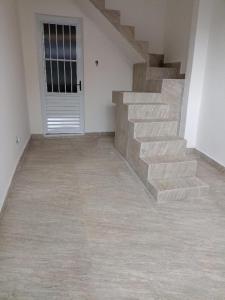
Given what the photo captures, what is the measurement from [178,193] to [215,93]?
5.32 ft

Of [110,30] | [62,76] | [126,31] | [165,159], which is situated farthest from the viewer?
[62,76]

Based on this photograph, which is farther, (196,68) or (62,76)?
(62,76)

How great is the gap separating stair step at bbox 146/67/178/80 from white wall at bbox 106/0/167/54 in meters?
0.84

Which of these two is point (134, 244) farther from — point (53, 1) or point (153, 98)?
point (53, 1)

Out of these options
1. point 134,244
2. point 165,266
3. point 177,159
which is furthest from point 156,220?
point 177,159

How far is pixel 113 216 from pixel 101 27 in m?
3.49

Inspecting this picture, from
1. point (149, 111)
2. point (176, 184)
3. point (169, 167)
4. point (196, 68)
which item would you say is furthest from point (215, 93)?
point (176, 184)

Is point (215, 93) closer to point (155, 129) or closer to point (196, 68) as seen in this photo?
point (196, 68)

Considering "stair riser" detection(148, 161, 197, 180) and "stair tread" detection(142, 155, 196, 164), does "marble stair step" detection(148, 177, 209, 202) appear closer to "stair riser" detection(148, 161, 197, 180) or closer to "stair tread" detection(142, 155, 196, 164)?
"stair riser" detection(148, 161, 197, 180)

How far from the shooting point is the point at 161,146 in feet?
9.27

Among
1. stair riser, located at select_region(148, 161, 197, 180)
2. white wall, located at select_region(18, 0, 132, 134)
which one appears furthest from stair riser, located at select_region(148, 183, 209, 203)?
white wall, located at select_region(18, 0, 132, 134)

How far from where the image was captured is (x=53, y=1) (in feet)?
12.8

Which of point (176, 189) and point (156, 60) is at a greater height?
point (156, 60)

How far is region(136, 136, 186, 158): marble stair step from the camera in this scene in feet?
9.12
